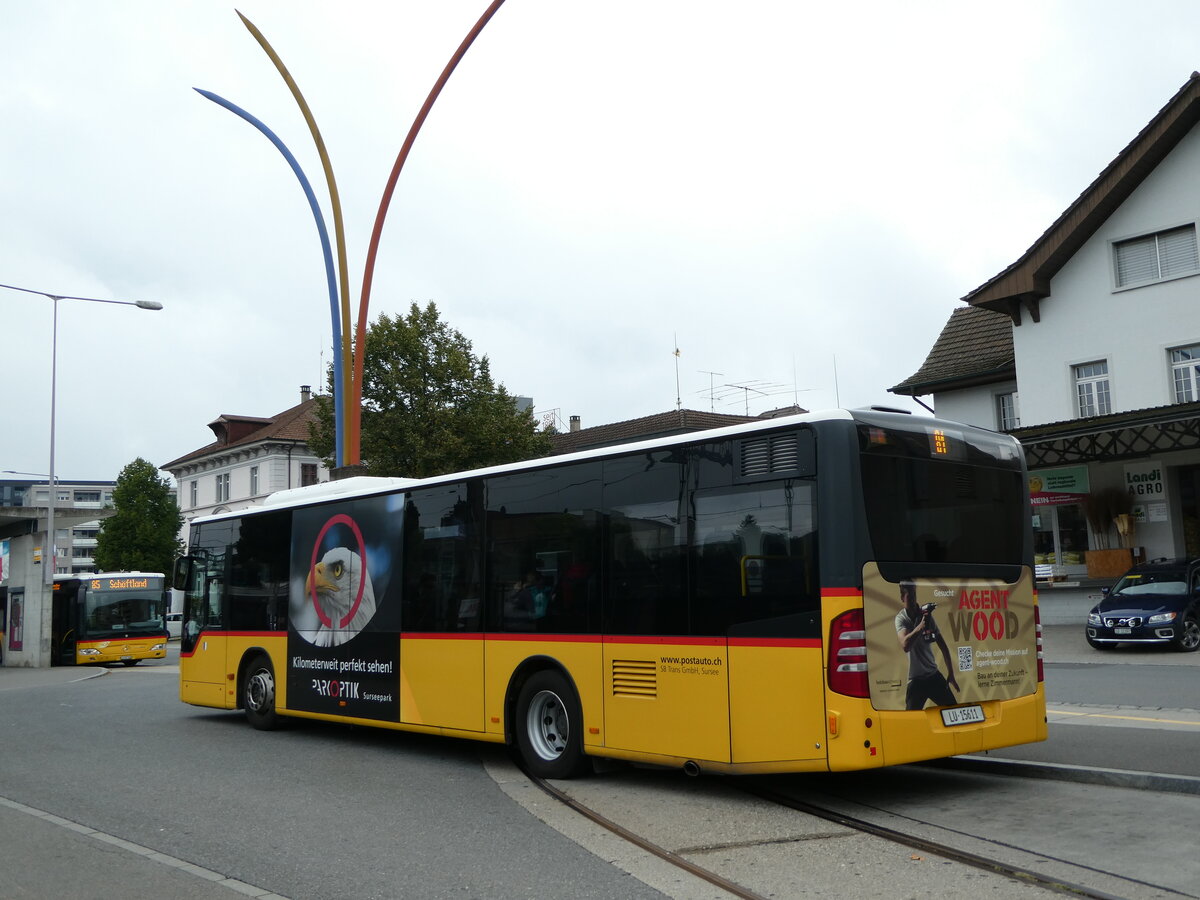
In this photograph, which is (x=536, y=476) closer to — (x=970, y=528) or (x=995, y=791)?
(x=970, y=528)

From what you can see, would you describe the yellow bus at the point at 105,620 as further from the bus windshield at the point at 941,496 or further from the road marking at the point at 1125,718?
the bus windshield at the point at 941,496

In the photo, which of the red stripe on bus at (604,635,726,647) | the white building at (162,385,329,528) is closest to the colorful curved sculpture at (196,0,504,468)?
Result: the red stripe on bus at (604,635,726,647)

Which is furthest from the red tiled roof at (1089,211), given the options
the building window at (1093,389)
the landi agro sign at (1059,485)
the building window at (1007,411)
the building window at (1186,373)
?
the landi agro sign at (1059,485)

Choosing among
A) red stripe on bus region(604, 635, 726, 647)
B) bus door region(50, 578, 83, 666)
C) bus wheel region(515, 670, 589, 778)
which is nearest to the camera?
red stripe on bus region(604, 635, 726, 647)

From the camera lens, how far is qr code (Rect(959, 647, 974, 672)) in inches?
332

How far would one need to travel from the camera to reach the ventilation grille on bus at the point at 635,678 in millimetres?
9052

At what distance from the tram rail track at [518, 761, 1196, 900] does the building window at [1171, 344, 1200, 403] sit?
21856 mm

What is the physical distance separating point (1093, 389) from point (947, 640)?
947 inches

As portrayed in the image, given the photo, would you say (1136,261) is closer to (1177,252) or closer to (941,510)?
(1177,252)

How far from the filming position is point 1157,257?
2894cm

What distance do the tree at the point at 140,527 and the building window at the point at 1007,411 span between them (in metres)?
54.5

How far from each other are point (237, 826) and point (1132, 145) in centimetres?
2749

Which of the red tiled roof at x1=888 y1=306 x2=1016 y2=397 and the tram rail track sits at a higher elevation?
the red tiled roof at x1=888 y1=306 x2=1016 y2=397

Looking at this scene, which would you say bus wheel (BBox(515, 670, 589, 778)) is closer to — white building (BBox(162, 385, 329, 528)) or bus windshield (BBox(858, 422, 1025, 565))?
bus windshield (BBox(858, 422, 1025, 565))
